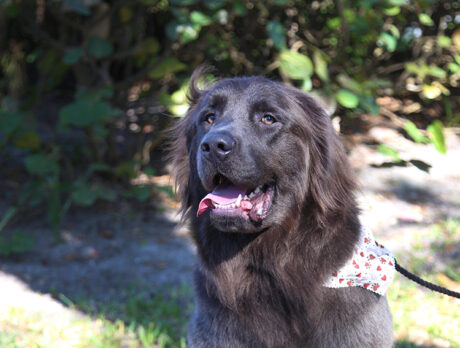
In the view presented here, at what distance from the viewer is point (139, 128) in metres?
6.11

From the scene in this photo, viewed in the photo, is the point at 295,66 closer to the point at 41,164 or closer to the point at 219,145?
the point at 219,145

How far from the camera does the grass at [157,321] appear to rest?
11.3 feet

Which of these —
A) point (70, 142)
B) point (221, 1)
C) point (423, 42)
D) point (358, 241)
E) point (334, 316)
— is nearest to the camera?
point (334, 316)

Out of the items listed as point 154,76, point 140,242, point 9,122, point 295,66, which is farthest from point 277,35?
point 9,122

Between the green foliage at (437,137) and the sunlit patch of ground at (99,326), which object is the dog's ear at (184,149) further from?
the green foliage at (437,137)

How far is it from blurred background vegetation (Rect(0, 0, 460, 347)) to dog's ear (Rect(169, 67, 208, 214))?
0.96 meters

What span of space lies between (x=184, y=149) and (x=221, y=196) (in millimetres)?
632

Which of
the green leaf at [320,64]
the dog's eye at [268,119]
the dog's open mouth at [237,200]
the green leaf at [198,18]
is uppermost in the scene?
the dog's eye at [268,119]

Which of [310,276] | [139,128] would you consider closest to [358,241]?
[310,276]

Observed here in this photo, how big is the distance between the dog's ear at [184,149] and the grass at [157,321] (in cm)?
109

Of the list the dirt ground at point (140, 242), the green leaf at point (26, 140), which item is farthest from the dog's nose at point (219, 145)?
the green leaf at point (26, 140)

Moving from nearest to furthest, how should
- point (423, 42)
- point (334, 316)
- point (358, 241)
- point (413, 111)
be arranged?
point (334, 316), point (358, 241), point (423, 42), point (413, 111)

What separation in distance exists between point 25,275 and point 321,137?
3228mm

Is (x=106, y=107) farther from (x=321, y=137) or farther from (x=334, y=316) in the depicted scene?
(x=334, y=316)
